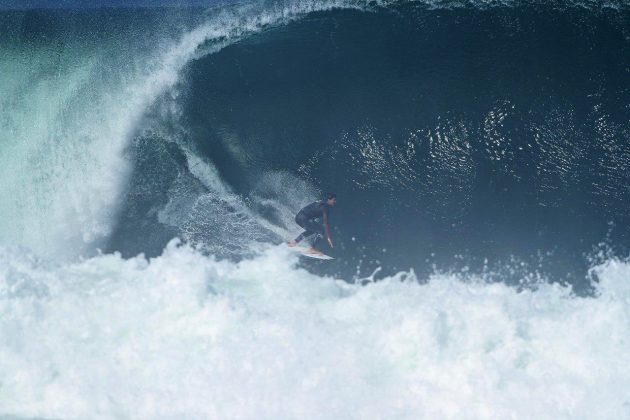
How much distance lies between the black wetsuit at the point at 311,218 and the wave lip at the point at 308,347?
704 millimetres

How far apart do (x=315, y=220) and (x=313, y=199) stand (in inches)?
19.3

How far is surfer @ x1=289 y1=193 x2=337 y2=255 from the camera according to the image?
26.8 feet

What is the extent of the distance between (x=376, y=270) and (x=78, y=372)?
14.4 ft

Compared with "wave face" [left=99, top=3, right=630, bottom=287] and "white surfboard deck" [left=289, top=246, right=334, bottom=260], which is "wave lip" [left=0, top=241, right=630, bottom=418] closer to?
"white surfboard deck" [left=289, top=246, right=334, bottom=260]

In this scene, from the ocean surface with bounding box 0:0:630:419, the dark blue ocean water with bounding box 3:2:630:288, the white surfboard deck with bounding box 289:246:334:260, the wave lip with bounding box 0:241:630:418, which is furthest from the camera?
the white surfboard deck with bounding box 289:246:334:260

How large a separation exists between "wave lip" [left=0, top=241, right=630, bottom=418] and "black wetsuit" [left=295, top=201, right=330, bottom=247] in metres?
0.70

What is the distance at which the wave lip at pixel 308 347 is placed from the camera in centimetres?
645

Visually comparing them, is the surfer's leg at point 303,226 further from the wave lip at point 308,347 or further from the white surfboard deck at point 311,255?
the wave lip at point 308,347

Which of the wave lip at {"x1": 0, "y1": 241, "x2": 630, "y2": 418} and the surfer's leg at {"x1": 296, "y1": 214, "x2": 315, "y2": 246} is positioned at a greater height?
the surfer's leg at {"x1": 296, "y1": 214, "x2": 315, "y2": 246}

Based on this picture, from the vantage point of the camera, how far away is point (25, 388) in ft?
22.3

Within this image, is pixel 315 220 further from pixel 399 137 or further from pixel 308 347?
pixel 308 347

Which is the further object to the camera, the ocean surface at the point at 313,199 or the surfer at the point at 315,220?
the surfer at the point at 315,220

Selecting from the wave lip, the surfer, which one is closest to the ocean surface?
the wave lip

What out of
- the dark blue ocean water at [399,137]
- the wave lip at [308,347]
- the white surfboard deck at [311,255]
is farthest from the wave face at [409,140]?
the wave lip at [308,347]
